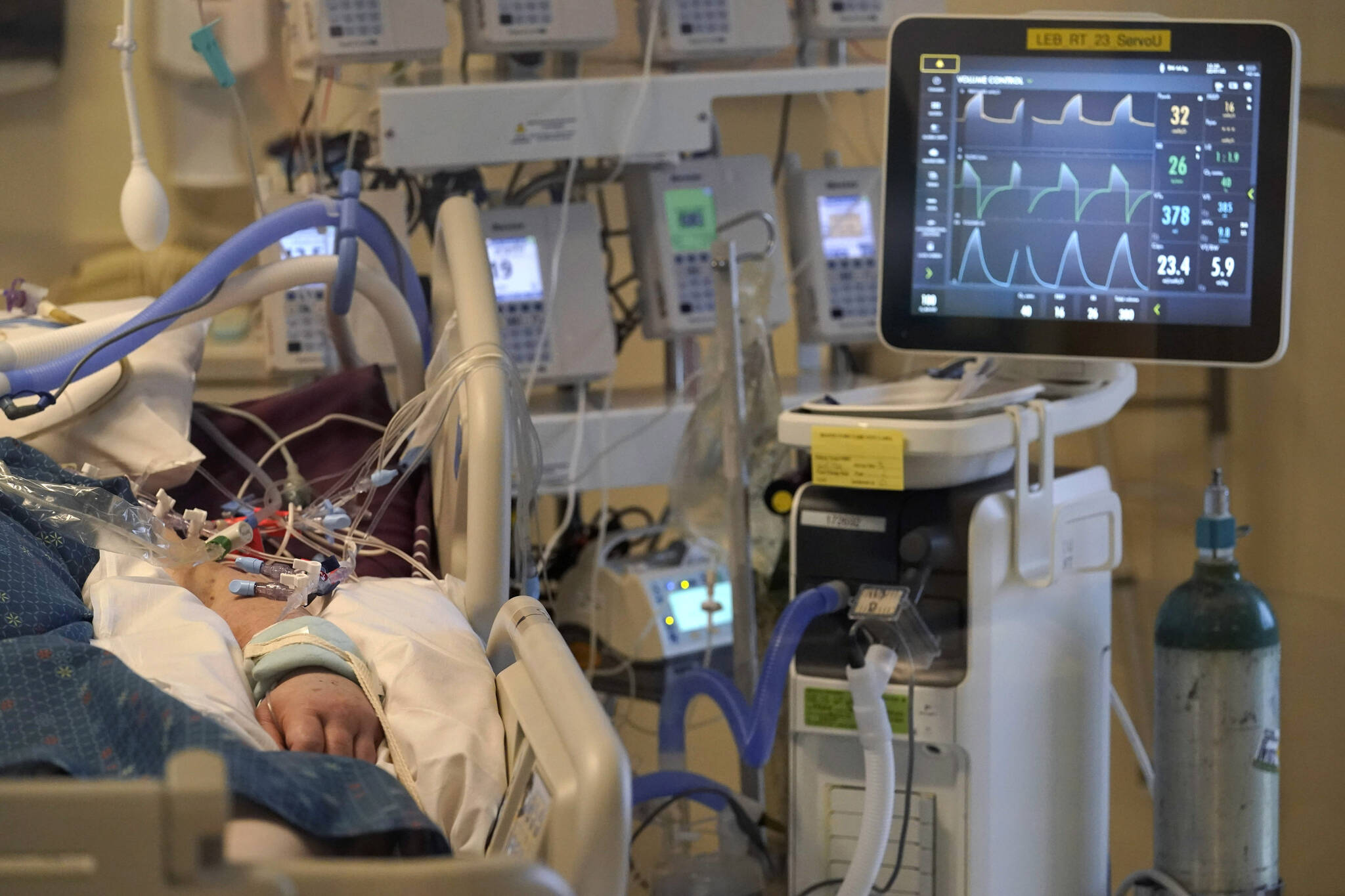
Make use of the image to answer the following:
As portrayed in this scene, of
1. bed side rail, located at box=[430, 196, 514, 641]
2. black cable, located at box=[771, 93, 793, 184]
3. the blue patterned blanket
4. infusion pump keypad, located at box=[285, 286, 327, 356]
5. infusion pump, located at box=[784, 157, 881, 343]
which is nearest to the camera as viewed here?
the blue patterned blanket

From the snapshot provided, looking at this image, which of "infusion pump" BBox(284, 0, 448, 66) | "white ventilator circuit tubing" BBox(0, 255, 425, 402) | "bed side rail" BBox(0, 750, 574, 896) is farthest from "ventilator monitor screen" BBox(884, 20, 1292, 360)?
"bed side rail" BBox(0, 750, 574, 896)

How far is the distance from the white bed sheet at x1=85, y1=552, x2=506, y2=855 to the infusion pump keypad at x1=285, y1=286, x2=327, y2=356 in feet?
3.56

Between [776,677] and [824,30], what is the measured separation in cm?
129

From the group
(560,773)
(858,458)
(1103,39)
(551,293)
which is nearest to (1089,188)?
(1103,39)

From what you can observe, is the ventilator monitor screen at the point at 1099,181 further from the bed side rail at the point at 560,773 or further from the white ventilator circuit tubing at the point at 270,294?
the bed side rail at the point at 560,773

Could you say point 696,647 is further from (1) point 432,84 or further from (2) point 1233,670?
(1) point 432,84

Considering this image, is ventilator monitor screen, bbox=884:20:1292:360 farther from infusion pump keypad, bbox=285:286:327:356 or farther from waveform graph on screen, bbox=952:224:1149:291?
infusion pump keypad, bbox=285:286:327:356

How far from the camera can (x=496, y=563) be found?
1.18 m

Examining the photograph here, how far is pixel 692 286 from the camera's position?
2266 mm

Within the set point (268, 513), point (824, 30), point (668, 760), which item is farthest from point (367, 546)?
point (824, 30)

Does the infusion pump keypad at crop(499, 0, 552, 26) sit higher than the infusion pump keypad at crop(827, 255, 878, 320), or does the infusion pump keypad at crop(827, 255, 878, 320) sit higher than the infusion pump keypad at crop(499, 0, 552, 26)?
the infusion pump keypad at crop(499, 0, 552, 26)

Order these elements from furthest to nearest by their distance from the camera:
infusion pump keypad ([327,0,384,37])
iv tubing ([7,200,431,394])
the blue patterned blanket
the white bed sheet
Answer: infusion pump keypad ([327,0,384,37])
iv tubing ([7,200,431,394])
the white bed sheet
the blue patterned blanket

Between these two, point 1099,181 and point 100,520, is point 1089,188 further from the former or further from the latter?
point 100,520

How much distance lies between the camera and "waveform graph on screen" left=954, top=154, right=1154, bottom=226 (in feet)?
5.07
